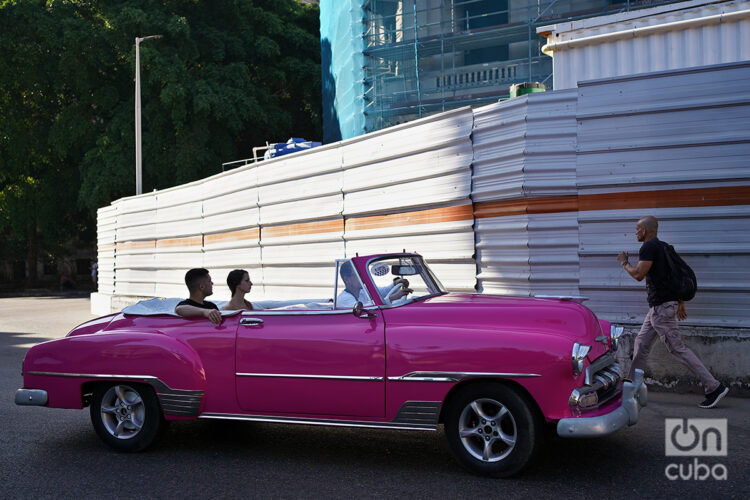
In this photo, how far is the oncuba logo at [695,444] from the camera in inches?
201

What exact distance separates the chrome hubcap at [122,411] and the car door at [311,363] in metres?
0.94

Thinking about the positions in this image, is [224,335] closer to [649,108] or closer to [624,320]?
[624,320]

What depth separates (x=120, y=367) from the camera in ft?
19.7

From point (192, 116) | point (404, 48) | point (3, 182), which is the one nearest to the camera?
point (404, 48)

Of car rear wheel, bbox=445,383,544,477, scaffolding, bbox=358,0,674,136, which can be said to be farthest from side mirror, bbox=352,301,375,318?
scaffolding, bbox=358,0,674,136

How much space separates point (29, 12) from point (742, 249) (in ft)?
104

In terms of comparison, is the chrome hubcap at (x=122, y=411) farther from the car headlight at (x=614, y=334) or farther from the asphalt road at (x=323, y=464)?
the car headlight at (x=614, y=334)

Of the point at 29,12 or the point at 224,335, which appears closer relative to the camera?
the point at 224,335

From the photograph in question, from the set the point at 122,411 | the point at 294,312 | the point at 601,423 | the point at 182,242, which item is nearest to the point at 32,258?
the point at 182,242

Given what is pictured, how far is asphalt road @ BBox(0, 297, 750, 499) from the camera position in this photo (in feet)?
16.0

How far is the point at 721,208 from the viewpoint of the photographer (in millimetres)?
8125

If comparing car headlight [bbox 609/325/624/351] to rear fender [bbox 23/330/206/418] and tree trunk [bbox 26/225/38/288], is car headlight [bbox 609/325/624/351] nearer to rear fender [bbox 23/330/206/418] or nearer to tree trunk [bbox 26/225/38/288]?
rear fender [bbox 23/330/206/418]

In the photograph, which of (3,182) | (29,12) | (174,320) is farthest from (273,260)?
(3,182)

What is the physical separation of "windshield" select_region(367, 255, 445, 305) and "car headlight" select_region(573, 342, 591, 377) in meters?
1.34
